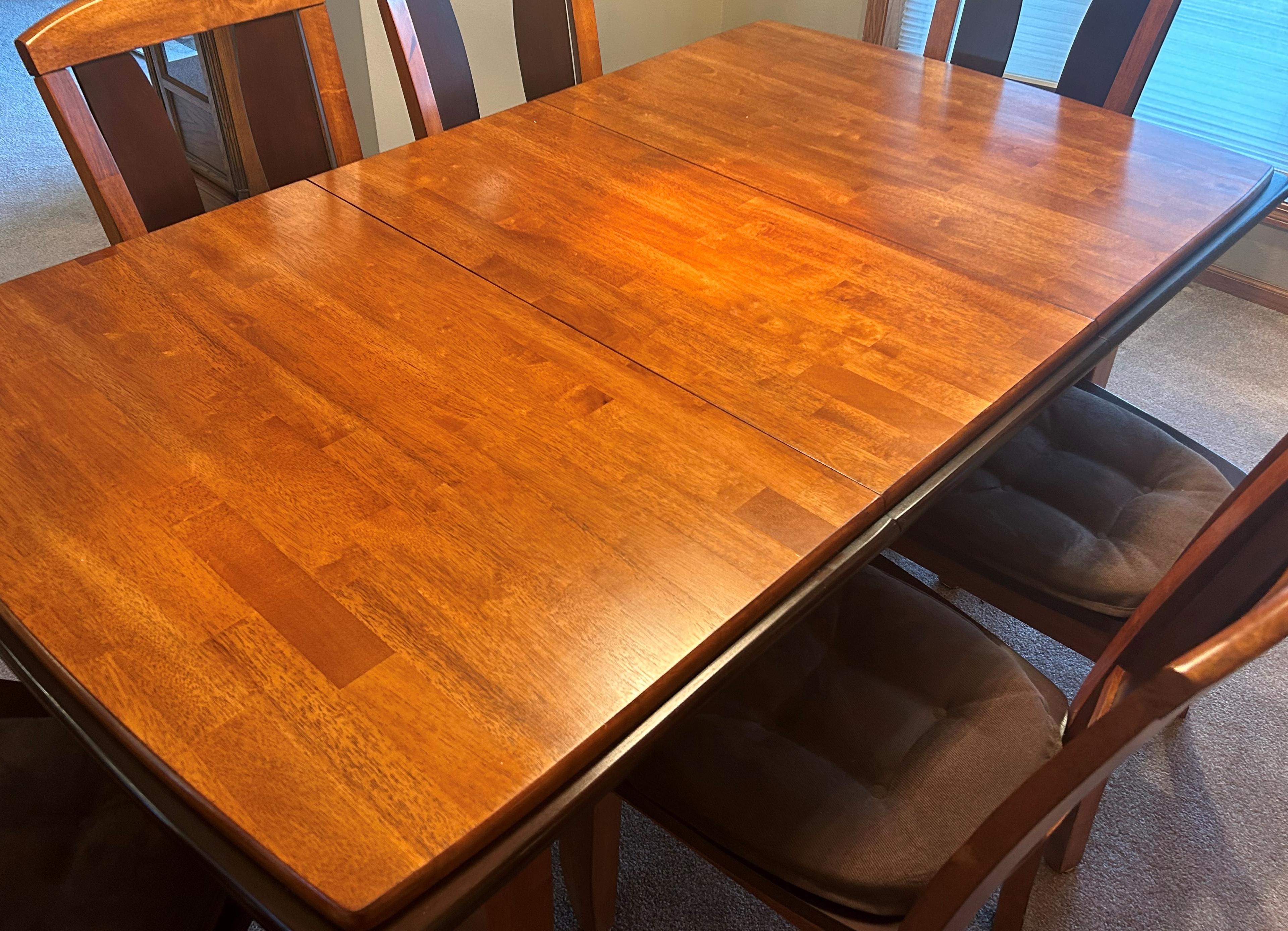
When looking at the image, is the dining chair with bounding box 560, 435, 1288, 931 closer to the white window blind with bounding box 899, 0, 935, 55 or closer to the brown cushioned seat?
the brown cushioned seat

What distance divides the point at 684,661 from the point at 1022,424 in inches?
22.0

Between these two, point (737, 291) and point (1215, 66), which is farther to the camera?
point (1215, 66)

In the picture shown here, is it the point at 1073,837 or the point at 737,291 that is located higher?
the point at 737,291

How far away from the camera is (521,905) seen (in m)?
0.99

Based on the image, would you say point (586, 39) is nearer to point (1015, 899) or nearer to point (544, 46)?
point (544, 46)

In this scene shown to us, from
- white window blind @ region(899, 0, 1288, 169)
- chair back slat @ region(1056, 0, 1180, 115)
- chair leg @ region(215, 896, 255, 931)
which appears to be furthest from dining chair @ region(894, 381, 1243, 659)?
white window blind @ region(899, 0, 1288, 169)

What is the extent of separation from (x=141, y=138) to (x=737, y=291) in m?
0.89

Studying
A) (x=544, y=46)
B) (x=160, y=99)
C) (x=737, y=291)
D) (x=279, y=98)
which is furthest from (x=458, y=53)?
(x=737, y=291)

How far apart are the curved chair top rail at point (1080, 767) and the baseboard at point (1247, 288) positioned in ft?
7.38

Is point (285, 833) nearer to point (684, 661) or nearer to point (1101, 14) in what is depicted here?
point (684, 661)

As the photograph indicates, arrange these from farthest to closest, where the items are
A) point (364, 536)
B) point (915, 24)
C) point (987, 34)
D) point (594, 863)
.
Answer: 1. point (915, 24)
2. point (987, 34)
3. point (594, 863)
4. point (364, 536)

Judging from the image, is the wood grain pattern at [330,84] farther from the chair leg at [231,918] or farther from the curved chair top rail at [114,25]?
the chair leg at [231,918]

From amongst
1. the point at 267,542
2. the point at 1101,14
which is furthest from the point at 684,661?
the point at 1101,14

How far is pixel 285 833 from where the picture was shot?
72cm
